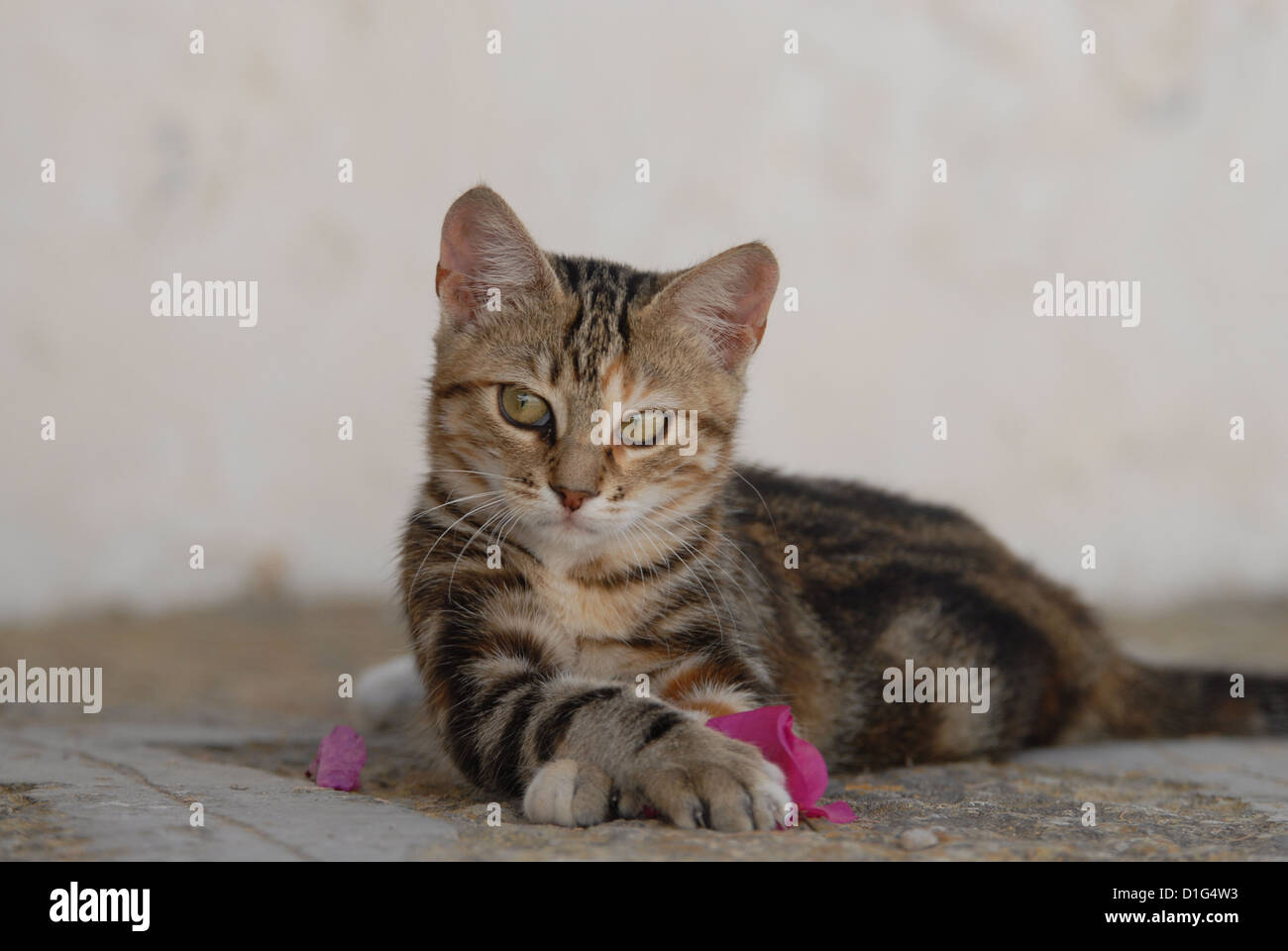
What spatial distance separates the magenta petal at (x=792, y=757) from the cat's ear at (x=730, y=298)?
3.20ft

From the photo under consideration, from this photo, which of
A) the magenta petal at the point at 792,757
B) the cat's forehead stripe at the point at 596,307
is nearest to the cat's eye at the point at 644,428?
the cat's forehead stripe at the point at 596,307

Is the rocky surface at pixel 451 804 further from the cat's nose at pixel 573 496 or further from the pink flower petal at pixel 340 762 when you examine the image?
the cat's nose at pixel 573 496

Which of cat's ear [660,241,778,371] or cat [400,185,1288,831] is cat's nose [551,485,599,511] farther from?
cat's ear [660,241,778,371]

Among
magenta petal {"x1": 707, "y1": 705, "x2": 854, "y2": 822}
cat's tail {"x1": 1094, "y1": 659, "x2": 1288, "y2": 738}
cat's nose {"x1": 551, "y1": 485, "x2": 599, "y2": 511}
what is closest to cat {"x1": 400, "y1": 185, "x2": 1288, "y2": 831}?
cat's nose {"x1": 551, "y1": 485, "x2": 599, "y2": 511}

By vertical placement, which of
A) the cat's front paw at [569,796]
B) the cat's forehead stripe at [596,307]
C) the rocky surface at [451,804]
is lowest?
the rocky surface at [451,804]

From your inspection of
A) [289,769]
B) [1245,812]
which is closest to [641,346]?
[289,769]

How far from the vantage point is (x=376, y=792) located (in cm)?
259

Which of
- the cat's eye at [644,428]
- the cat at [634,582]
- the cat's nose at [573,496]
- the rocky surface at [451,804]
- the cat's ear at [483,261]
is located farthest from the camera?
the cat's ear at [483,261]

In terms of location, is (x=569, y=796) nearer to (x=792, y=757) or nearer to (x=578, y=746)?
(x=578, y=746)

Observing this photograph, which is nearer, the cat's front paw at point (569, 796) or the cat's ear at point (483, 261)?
the cat's front paw at point (569, 796)

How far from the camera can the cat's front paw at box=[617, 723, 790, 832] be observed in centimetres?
198

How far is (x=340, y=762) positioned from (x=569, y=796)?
0.76 meters

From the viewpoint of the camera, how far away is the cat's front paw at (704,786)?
198 cm
